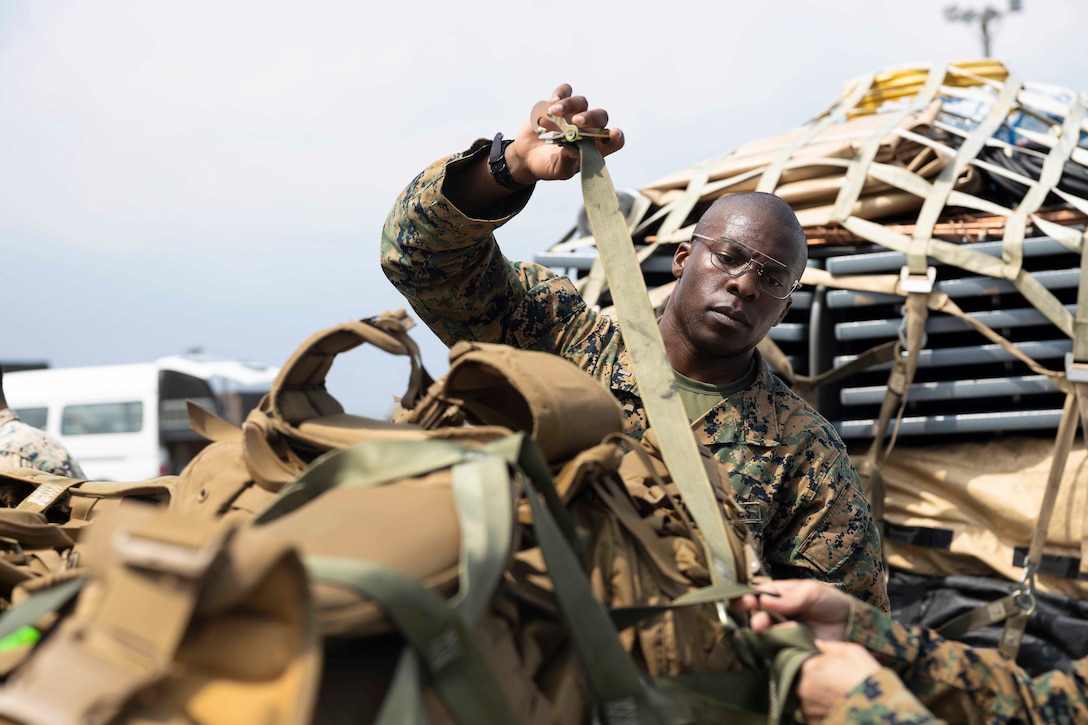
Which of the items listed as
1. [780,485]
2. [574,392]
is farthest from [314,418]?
[780,485]

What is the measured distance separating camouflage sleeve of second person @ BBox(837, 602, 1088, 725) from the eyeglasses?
56.7 inches

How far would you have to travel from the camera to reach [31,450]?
454 cm

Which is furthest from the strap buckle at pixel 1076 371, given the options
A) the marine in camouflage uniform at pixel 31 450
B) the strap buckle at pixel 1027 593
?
the marine in camouflage uniform at pixel 31 450

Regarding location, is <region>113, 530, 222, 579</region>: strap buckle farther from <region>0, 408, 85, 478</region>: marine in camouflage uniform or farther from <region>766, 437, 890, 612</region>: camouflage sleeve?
<region>0, 408, 85, 478</region>: marine in camouflage uniform

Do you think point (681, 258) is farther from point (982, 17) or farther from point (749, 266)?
point (982, 17)

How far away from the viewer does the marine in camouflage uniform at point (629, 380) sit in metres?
2.63

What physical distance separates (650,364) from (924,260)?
115 inches

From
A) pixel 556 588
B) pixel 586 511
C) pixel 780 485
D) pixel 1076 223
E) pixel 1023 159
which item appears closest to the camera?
pixel 556 588

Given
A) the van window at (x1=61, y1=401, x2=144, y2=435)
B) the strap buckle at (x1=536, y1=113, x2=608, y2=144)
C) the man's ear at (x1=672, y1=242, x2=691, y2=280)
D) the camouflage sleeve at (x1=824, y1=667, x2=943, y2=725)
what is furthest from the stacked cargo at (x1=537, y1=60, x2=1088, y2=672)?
the van window at (x1=61, y1=401, x2=144, y2=435)

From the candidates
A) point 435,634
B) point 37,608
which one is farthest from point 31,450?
point 435,634

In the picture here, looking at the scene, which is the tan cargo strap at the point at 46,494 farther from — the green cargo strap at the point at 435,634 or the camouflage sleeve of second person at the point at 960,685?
the camouflage sleeve of second person at the point at 960,685

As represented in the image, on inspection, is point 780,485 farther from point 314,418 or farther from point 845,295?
point 845,295

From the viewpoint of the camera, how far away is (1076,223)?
4.55 metres

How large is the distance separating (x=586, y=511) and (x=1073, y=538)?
3.46 metres
